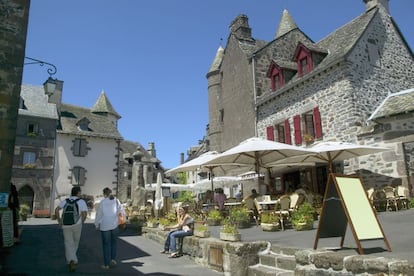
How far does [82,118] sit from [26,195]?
300 inches

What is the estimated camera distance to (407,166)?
12.4 metres

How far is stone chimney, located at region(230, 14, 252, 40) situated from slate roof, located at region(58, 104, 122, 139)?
→ 14.1m

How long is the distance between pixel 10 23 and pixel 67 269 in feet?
19.0

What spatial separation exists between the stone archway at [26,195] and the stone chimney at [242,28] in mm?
18793

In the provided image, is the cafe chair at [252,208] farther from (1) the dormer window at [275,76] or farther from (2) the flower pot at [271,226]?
(1) the dormer window at [275,76]

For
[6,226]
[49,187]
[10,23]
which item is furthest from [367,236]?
[49,187]

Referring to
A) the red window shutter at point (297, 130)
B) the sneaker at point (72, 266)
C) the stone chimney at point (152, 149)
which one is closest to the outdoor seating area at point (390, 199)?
the red window shutter at point (297, 130)

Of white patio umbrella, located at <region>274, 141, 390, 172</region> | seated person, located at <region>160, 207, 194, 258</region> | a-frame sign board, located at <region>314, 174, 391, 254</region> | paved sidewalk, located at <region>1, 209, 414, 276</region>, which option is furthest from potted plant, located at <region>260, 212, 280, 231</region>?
a-frame sign board, located at <region>314, 174, 391, 254</region>

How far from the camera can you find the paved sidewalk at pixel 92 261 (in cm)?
623

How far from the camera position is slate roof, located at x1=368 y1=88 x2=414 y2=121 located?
12482 millimetres

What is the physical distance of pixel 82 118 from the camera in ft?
95.7

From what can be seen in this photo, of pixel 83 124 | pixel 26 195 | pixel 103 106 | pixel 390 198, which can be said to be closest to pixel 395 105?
pixel 390 198

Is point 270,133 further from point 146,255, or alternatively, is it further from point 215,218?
point 146,255

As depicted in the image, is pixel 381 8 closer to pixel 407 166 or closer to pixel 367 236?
pixel 407 166
